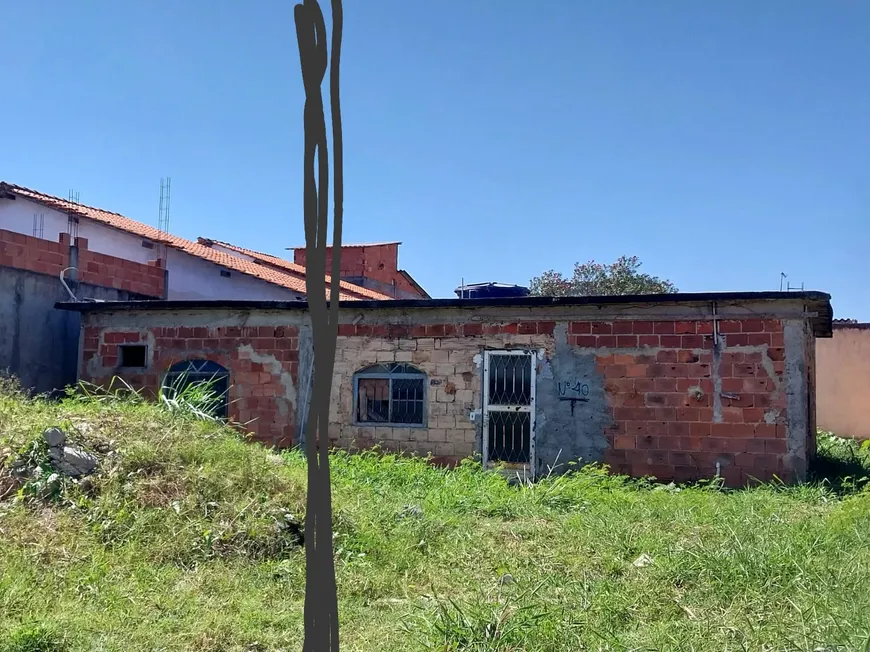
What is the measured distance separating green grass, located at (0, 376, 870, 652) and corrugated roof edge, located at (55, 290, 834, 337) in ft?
7.25

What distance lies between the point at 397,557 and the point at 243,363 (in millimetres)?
6125

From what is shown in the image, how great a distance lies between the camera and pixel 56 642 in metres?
4.23

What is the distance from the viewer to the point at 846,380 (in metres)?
18.0

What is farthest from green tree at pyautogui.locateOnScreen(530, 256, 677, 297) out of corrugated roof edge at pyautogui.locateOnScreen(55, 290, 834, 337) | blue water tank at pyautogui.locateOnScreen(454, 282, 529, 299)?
corrugated roof edge at pyautogui.locateOnScreen(55, 290, 834, 337)

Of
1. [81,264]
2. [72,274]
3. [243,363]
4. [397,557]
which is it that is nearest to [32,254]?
[72,274]

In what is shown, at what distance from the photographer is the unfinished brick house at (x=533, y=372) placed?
9359mm

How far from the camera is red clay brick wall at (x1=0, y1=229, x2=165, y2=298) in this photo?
42.9ft

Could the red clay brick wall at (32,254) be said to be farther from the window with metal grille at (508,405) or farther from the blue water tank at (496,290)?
the blue water tank at (496,290)

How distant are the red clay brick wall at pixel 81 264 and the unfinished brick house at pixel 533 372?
2.25 m

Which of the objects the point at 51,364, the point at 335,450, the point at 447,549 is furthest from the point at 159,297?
the point at 447,549

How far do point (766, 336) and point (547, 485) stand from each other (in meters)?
3.19

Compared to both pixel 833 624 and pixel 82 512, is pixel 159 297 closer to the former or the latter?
pixel 82 512

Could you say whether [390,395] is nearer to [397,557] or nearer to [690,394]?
[690,394]

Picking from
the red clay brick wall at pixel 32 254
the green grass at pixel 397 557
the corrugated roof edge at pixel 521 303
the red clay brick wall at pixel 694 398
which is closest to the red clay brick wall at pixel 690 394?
the red clay brick wall at pixel 694 398
